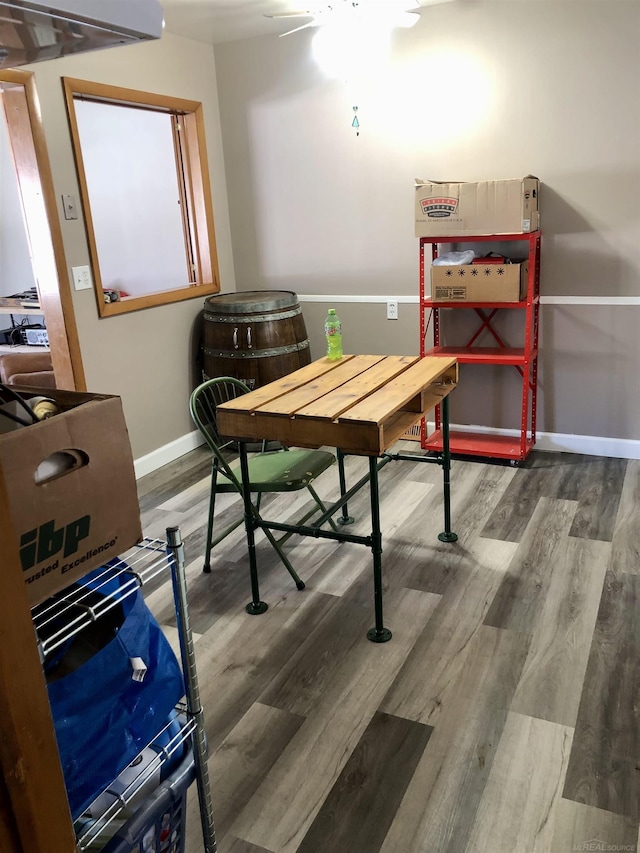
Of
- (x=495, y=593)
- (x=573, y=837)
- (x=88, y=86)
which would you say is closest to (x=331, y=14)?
(x=88, y=86)

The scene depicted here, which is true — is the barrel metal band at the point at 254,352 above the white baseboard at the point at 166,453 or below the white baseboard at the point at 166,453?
above

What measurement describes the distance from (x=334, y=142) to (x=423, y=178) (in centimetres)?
57

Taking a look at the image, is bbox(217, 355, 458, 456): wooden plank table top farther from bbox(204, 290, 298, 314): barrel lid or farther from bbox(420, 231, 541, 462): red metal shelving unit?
bbox(204, 290, 298, 314): barrel lid

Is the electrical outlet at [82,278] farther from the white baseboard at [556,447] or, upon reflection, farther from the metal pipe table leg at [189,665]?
the metal pipe table leg at [189,665]

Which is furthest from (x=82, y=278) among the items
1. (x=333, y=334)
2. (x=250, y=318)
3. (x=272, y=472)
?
(x=272, y=472)

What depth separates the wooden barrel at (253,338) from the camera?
3.74m

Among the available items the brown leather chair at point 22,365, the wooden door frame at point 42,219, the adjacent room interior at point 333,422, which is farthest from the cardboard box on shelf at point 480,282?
the brown leather chair at point 22,365

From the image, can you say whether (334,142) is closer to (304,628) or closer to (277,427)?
(277,427)

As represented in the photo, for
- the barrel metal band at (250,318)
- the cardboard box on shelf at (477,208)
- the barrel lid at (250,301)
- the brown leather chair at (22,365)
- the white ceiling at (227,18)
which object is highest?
the white ceiling at (227,18)

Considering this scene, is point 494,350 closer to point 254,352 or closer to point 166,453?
point 254,352

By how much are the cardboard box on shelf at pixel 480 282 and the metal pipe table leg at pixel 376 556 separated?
158 cm

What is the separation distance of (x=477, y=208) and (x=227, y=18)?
1.64m

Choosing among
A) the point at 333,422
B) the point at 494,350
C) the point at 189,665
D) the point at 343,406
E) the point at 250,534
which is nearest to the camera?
the point at 189,665

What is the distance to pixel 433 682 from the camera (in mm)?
2033
